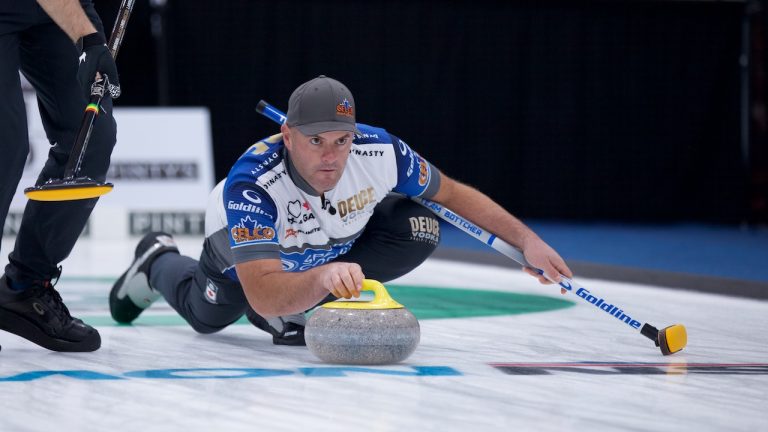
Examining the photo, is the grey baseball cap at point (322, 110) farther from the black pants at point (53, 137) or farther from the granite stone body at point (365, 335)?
the black pants at point (53, 137)

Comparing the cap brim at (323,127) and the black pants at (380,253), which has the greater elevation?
the cap brim at (323,127)

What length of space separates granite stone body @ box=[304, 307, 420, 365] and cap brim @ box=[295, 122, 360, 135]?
1.27ft

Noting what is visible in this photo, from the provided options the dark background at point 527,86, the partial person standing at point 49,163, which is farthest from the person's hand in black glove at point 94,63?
the dark background at point 527,86

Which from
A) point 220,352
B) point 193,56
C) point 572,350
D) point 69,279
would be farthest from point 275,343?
point 193,56

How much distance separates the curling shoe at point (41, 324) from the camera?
2631 millimetres

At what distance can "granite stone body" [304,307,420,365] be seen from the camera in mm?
2344

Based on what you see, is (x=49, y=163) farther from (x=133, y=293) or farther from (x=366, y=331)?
(x=366, y=331)

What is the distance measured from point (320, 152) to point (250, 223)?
0.22m

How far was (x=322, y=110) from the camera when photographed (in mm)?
2432

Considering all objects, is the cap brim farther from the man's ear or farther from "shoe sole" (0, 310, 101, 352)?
"shoe sole" (0, 310, 101, 352)

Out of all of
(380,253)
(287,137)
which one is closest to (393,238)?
(380,253)

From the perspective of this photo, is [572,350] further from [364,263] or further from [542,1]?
[542,1]

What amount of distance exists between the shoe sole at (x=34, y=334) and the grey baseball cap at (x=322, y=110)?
2.47 feet

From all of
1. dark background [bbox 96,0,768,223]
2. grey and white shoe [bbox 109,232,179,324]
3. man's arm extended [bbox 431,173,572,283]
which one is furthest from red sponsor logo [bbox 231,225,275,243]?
dark background [bbox 96,0,768,223]
